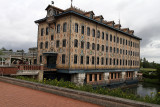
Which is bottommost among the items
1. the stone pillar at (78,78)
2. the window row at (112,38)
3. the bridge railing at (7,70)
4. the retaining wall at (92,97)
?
the stone pillar at (78,78)

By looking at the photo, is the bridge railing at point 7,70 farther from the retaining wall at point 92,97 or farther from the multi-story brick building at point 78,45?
→ the multi-story brick building at point 78,45

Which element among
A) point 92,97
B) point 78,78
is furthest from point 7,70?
point 92,97

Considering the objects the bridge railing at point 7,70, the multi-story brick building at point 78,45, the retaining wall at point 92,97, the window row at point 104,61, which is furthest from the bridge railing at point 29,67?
the retaining wall at point 92,97

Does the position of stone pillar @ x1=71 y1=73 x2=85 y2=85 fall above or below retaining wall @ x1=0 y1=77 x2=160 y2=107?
below

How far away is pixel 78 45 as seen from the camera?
24.0 meters

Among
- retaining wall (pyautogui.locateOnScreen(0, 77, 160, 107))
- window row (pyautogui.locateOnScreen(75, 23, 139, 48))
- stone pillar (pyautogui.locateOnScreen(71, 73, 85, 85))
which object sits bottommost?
stone pillar (pyautogui.locateOnScreen(71, 73, 85, 85))

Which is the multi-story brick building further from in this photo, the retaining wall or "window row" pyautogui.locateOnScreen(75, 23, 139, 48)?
the retaining wall

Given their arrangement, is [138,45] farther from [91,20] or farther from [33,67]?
[33,67]

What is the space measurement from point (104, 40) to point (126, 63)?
1279 centimetres

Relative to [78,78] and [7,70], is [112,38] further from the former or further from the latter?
[7,70]

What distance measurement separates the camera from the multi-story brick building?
76.0 ft

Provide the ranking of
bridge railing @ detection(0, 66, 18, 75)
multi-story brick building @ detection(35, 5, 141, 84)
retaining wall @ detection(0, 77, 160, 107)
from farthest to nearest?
multi-story brick building @ detection(35, 5, 141, 84) → bridge railing @ detection(0, 66, 18, 75) → retaining wall @ detection(0, 77, 160, 107)

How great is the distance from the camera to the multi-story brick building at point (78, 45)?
2317 cm

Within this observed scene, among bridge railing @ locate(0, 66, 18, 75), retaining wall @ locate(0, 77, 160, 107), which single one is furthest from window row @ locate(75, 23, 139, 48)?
retaining wall @ locate(0, 77, 160, 107)
